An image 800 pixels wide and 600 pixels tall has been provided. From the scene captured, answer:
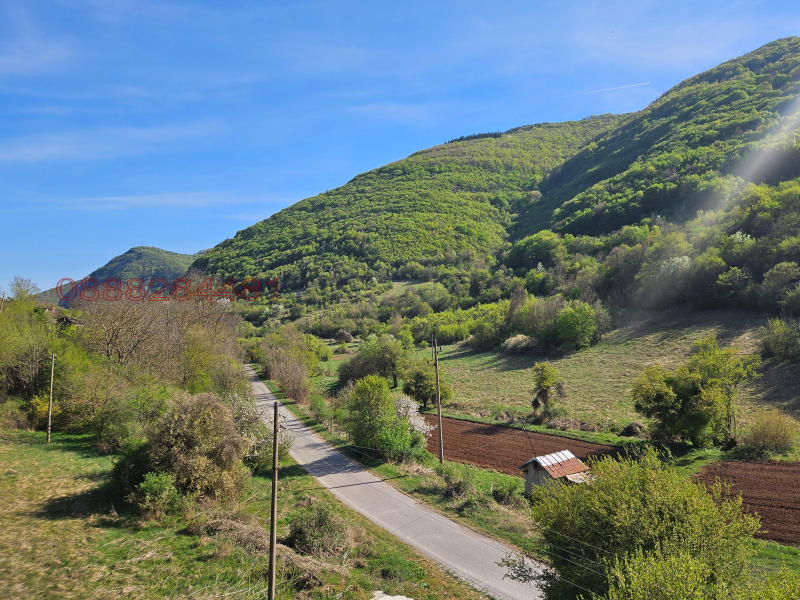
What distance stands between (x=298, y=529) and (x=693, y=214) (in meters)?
77.6

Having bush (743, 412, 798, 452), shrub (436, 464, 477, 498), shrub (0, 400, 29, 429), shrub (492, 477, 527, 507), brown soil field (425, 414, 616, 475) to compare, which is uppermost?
shrub (0, 400, 29, 429)

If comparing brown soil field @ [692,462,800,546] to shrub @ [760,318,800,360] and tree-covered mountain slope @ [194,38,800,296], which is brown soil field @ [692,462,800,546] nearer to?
shrub @ [760,318,800,360]

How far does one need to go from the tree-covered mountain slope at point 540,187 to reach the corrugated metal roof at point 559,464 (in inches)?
2489

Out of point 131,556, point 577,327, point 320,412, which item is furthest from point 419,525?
point 577,327

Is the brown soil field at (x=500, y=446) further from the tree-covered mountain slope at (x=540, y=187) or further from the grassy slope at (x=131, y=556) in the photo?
the tree-covered mountain slope at (x=540, y=187)

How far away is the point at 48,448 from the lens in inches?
816

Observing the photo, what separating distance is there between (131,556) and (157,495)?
3114mm

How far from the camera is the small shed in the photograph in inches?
669

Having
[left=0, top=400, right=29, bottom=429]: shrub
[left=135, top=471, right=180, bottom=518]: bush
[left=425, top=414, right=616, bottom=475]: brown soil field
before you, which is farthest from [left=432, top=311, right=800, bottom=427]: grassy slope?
[left=0, top=400, right=29, bottom=429]: shrub

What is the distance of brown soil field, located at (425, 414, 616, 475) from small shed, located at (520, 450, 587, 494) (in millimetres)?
4238

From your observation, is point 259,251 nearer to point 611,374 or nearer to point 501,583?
point 611,374

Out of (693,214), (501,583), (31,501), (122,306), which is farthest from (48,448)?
(693,214)

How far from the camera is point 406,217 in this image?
412 ft

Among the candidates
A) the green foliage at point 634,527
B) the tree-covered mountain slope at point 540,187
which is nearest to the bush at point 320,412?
the green foliage at point 634,527
